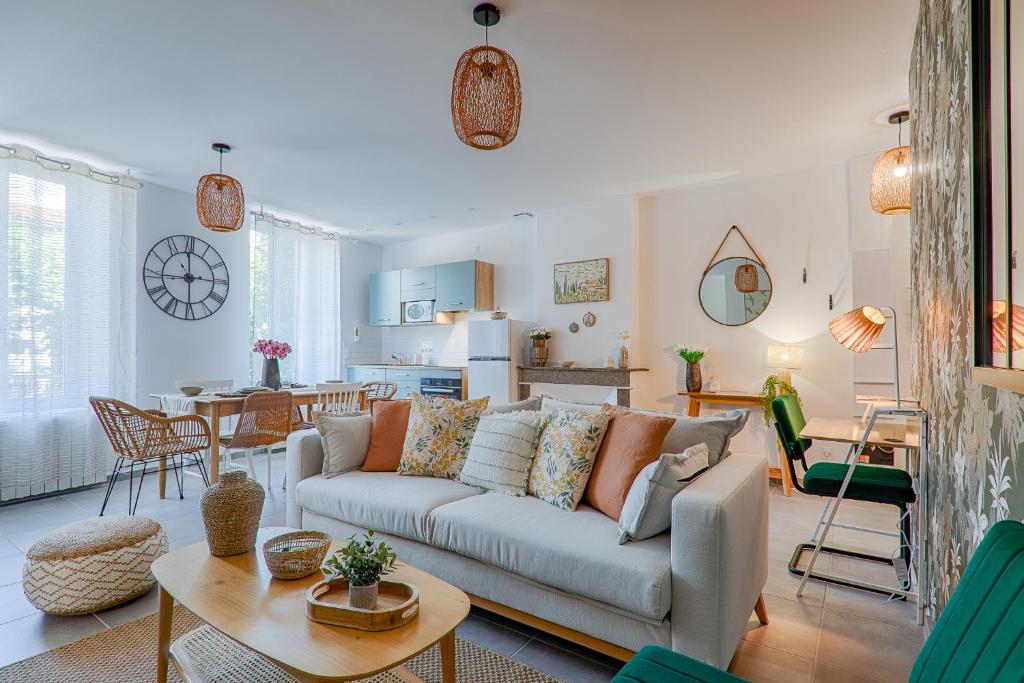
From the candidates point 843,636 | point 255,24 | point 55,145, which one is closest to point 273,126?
point 255,24

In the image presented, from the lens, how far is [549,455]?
2434 mm

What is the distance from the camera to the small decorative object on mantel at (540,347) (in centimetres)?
594

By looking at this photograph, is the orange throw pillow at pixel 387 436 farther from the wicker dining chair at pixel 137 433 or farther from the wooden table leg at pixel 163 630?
the wicker dining chair at pixel 137 433

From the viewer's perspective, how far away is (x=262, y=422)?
397 cm

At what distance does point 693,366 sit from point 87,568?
4591 mm

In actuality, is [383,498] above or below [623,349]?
below

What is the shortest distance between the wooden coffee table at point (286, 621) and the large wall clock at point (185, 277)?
4.02 meters

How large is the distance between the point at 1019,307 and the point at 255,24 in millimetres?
3038

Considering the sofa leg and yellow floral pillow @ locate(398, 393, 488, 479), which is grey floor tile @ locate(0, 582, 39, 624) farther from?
the sofa leg

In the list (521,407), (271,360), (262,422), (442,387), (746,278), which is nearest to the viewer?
(521,407)

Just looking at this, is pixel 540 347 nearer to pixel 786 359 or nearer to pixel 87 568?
pixel 786 359

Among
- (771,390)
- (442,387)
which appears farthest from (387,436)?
(442,387)

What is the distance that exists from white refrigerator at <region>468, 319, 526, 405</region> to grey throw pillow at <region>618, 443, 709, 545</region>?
3.91 metres

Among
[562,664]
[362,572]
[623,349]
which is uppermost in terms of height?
[623,349]
